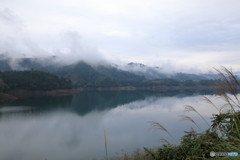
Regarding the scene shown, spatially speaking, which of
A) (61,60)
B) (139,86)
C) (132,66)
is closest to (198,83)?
(139,86)

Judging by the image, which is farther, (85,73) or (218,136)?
(85,73)

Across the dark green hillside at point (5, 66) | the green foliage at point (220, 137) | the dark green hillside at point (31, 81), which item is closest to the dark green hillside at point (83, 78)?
the dark green hillside at point (31, 81)

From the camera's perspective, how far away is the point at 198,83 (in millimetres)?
68125

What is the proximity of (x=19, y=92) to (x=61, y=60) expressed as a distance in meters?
95.8

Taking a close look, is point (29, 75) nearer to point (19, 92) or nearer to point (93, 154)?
point (19, 92)

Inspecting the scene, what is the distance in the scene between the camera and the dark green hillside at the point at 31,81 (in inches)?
1437

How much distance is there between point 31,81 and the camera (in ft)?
128

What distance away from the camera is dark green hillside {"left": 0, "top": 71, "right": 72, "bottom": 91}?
36500 mm

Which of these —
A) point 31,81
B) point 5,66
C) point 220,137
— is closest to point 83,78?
point 31,81

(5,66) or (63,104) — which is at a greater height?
(5,66)

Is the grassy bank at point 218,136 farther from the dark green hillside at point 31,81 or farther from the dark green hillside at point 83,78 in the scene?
the dark green hillside at point 83,78

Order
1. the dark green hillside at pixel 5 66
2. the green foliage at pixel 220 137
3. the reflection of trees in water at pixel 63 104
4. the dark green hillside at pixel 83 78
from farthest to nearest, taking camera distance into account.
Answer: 1. the dark green hillside at pixel 5 66
2. the dark green hillside at pixel 83 78
3. the reflection of trees in water at pixel 63 104
4. the green foliage at pixel 220 137

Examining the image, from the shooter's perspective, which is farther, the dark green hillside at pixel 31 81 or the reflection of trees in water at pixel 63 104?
the dark green hillside at pixel 31 81

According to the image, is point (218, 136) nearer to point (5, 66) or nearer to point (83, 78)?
point (83, 78)
